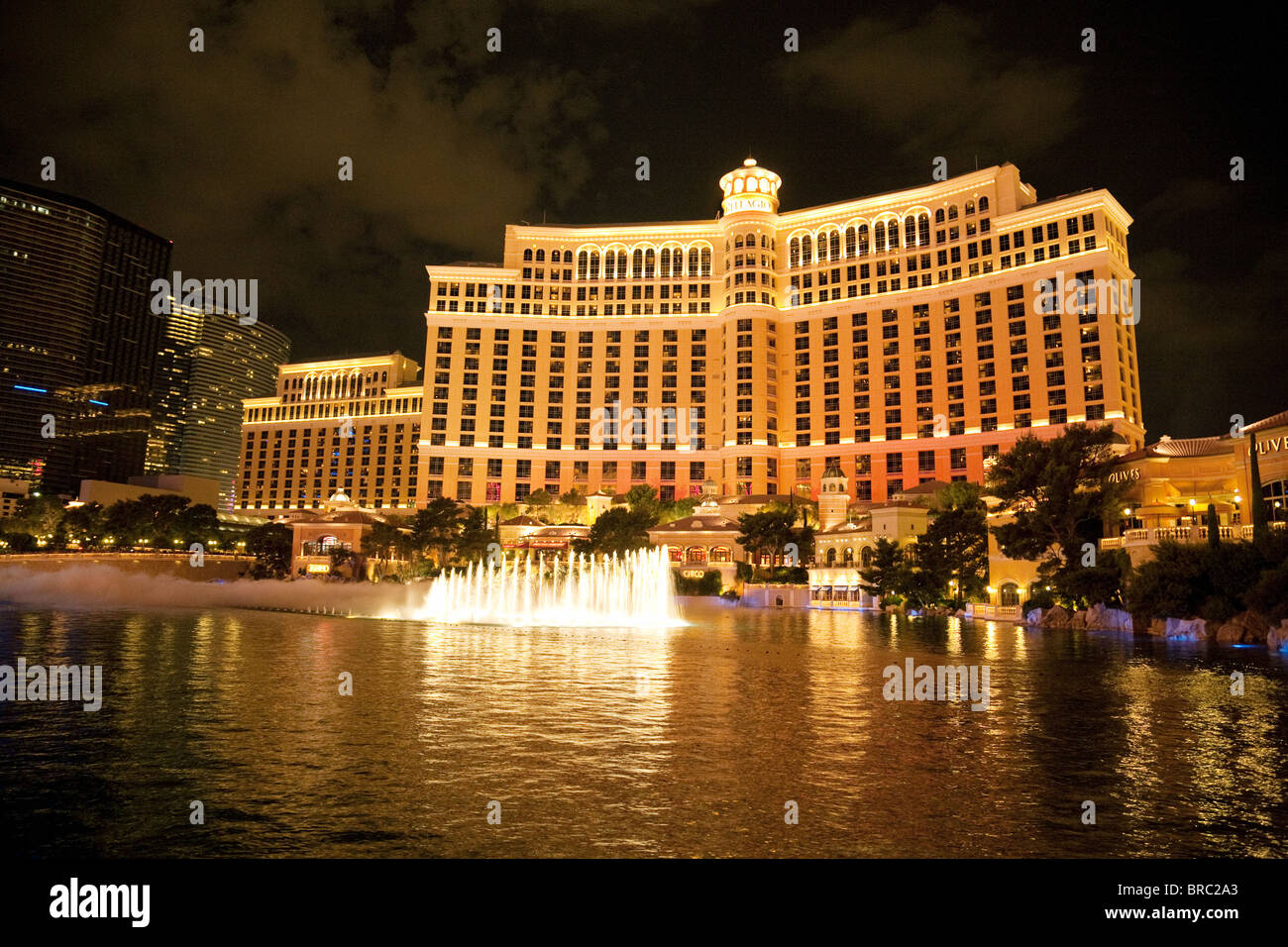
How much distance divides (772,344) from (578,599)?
7340 centimetres

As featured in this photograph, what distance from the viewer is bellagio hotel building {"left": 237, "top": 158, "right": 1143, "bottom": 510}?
102875 millimetres

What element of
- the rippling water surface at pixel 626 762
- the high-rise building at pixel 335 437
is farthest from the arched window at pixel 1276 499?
the high-rise building at pixel 335 437

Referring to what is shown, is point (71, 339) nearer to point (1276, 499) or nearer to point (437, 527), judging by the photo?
point (437, 527)

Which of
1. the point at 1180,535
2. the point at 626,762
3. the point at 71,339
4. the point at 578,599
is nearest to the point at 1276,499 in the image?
the point at 1180,535

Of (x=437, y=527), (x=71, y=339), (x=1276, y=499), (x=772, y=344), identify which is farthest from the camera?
(x=71, y=339)

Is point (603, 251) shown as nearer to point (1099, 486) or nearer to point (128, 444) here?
point (1099, 486)

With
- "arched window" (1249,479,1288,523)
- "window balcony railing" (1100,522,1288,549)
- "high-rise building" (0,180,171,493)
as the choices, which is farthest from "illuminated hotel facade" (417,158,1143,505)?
"high-rise building" (0,180,171,493)

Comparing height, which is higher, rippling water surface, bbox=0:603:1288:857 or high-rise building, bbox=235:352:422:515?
high-rise building, bbox=235:352:422:515

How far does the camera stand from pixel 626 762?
34.7 feet

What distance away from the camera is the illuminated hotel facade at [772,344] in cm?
10212

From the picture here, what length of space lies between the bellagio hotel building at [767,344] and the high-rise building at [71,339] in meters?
89.7

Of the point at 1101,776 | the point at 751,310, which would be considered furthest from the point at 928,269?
the point at 1101,776

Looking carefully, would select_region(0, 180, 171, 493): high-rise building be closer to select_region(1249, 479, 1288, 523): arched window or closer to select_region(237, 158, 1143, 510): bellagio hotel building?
select_region(237, 158, 1143, 510): bellagio hotel building

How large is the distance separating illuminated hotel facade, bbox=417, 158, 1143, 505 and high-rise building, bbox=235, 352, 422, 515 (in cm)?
4471
